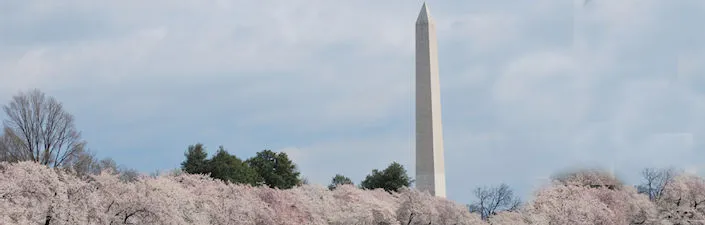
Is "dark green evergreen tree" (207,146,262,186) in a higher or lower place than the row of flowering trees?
higher

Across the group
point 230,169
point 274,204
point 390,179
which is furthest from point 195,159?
point 274,204

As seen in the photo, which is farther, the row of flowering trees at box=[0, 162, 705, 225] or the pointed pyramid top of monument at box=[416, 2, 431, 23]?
the pointed pyramid top of monument at box=[416, 2, 431, 23]

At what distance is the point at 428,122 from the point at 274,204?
12824 millimetres

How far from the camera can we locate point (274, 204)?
39406mm

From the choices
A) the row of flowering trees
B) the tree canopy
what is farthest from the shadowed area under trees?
the tree canopy

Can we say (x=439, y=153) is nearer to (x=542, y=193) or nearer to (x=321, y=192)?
(x=321, y=192)

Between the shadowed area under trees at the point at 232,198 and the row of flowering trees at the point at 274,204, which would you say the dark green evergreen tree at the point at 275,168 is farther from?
the row of flowering trees at the point at 274,204

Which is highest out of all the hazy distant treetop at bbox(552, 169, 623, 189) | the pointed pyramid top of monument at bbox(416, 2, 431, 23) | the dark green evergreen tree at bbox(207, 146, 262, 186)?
the pointed pyramid top of monument at bbox(416, 2, 431, 23)

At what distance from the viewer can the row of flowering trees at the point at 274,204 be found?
27281 millimetres

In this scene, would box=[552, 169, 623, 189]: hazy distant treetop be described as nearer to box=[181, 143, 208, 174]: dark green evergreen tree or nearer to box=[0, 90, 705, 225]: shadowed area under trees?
box=[0, 90, 705, 225]: shadowed area under trees

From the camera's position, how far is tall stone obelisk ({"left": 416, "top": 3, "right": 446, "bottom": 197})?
48.7 meters

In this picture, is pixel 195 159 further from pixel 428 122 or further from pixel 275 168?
pixel 428 122

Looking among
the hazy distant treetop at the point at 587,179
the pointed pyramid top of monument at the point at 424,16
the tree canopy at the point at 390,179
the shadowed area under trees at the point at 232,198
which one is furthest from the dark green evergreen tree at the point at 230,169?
the hazy distant treetop at the point at 587,179

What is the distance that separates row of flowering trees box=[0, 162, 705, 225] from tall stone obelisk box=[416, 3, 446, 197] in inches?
192
